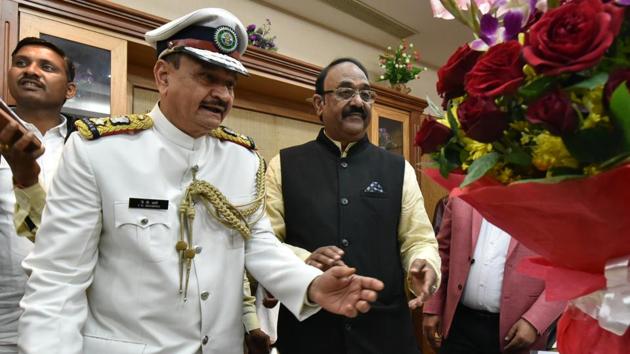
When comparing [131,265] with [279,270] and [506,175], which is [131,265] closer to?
[279,270]

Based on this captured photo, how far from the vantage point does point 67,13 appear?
89.1 inches

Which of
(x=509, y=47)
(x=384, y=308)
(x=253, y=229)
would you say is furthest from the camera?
(x=384, y=308)

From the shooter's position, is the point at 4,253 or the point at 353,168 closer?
the point at 4,253

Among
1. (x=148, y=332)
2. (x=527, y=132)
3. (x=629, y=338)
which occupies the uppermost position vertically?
(x=527, y=132)

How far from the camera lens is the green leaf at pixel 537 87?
0.57m

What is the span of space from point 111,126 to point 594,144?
3.48 ft

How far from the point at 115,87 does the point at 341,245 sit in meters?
1.50

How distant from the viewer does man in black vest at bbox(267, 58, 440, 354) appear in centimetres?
160

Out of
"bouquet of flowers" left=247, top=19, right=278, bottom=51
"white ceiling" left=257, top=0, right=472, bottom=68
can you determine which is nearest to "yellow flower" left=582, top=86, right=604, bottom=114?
"bouquet of flowers" left=247, top=19, right=278, bottom=51

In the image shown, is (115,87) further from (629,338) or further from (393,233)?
(629,338)

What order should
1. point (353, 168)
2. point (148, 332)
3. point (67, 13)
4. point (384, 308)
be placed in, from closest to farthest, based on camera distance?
point (148, 332)
point (384, 308)
point (353, 168)
point (67, 13)

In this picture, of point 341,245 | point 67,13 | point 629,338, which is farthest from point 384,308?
point 67,13

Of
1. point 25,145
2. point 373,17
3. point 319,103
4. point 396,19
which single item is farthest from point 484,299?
point 396,19

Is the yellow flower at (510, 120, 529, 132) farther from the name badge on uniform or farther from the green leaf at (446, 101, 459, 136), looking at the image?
the name badge on uniform
